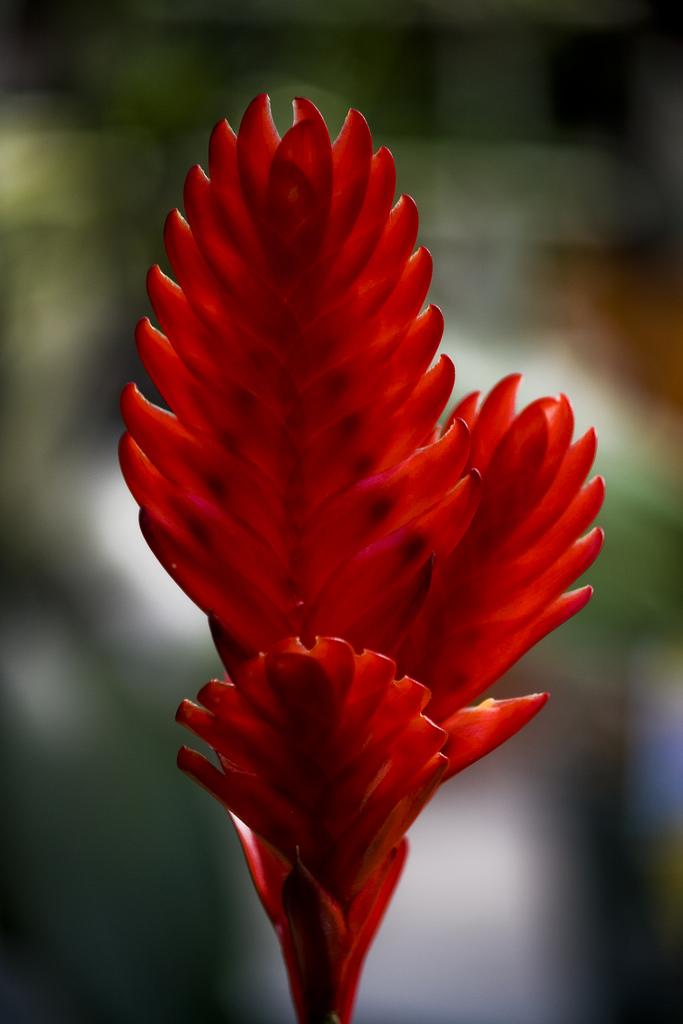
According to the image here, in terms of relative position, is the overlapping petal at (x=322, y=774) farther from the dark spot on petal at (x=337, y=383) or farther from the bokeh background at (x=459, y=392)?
the bokeh background at (x=459, y=392)

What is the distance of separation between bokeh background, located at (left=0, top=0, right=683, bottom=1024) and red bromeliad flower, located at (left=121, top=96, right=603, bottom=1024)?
82 centimetres

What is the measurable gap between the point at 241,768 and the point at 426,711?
50 millimetres

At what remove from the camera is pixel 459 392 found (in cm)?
130

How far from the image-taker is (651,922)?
5.54ft

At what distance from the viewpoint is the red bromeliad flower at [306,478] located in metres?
0.27

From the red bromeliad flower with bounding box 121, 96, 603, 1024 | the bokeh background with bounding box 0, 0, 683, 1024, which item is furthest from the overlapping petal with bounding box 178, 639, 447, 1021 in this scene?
the bokeh background with bounding box 0, 0, 683, 1024

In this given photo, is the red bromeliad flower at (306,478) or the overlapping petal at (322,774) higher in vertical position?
the red bromeliad flower at (306,478)

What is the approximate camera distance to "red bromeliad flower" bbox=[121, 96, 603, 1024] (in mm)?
274

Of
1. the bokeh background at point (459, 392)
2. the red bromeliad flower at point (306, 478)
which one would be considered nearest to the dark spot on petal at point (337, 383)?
the red bromeliad flower at point (306, 478)

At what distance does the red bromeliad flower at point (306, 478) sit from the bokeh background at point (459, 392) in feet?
2.69

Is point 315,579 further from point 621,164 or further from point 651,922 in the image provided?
point 621,164

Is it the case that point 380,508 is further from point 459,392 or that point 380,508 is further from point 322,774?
point 459,392

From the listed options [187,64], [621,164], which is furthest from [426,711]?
[621,164]

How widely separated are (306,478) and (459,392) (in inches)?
40.9
